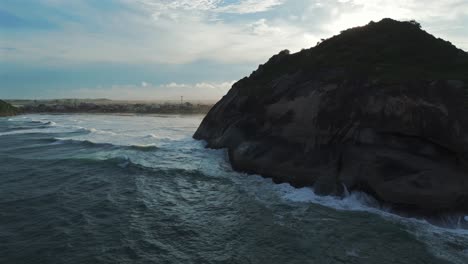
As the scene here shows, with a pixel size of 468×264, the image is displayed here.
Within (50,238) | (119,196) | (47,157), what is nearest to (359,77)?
(119,196)

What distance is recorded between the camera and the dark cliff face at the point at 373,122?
1706cm

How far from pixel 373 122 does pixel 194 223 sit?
13147 mm

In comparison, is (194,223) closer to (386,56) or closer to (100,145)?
(386,56)

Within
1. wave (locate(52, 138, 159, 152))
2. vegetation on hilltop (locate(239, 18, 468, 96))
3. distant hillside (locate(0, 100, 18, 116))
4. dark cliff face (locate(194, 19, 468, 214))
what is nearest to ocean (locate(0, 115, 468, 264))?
dark cliff face (locate(194, 19, 468, 214))

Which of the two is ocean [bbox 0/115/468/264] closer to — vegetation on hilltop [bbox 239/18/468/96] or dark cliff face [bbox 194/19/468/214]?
dark cliff face [bbox 194/19/468/214]

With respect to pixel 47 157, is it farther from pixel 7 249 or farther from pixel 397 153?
pixel 397 153

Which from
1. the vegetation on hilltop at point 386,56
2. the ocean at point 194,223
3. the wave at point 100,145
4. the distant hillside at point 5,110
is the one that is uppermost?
the vegetation on hilltop at point 386,56

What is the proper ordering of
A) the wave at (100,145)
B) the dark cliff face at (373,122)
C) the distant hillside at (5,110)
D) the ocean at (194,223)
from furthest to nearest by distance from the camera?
the distant hillside at (5,110) → the wave at (100,145) → the dark cliff face at (373,122) → the ocean at (194,223)

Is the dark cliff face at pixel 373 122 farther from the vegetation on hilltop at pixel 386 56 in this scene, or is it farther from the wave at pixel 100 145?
the wave at pixel 100 145

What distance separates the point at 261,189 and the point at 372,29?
20.8 meters

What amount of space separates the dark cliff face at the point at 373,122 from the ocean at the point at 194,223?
144 centimetres

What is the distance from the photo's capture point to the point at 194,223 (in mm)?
15656

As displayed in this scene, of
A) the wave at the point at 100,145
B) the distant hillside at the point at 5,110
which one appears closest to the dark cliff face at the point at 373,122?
the wave at the point at 100,145

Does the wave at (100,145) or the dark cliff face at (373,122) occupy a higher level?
the dark cliff face at (373,122)
